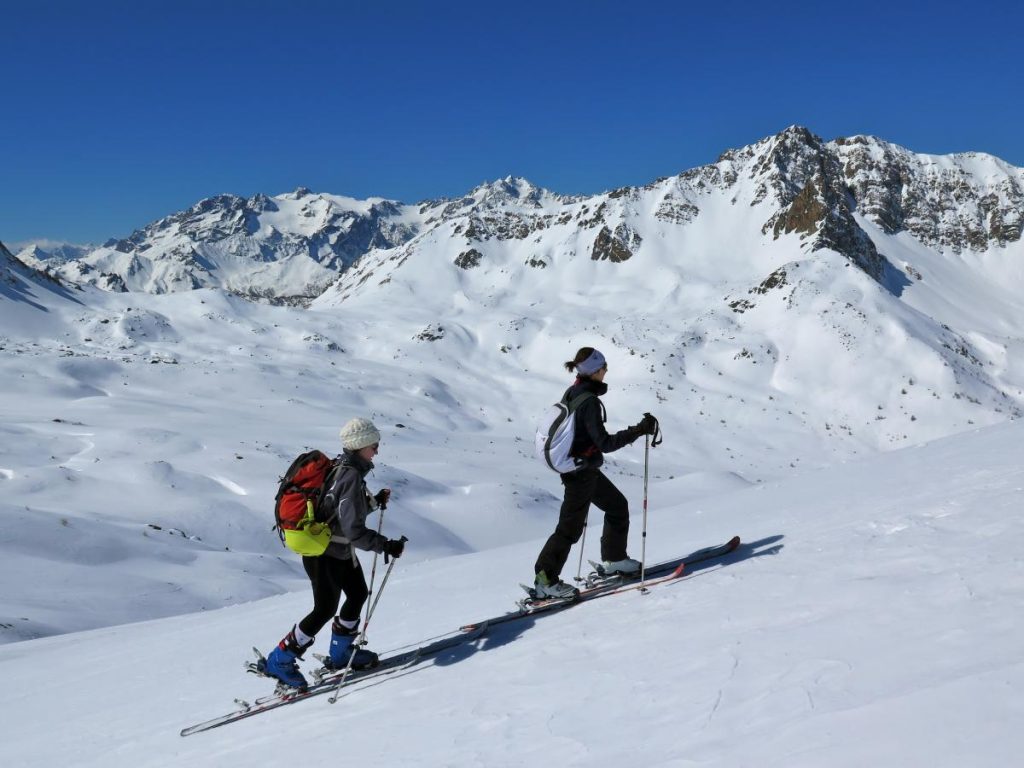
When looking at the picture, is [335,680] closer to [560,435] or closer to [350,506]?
[350,506]

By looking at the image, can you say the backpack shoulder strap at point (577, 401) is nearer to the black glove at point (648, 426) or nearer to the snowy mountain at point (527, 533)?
the black glove at point (648, 426)

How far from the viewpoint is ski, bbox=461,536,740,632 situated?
284 inches

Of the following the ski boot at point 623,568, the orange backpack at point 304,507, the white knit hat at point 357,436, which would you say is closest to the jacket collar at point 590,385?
the ski boot at point 623,568

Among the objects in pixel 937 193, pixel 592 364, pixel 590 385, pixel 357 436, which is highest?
pixel 937 193

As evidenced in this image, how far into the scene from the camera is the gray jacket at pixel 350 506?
19.5 feet

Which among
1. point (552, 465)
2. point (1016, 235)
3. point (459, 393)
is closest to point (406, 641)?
point (552, 465)

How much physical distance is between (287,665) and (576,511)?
123 inches

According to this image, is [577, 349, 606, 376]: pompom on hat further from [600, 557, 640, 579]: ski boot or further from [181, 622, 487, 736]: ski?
[181, 622, 487, 736]: ski

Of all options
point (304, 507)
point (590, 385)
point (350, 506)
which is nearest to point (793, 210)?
point (590, 385)

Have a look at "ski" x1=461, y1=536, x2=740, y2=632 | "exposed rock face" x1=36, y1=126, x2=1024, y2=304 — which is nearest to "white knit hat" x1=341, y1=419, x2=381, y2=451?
"ski" x1=461, y1=536, x2=740, y2=632

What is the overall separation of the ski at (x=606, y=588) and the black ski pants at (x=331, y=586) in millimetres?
1375

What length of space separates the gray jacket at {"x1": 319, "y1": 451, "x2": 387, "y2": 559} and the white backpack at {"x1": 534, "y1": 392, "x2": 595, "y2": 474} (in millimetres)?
1766

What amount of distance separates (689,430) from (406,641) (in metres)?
57.2

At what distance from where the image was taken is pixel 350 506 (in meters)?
5.93
